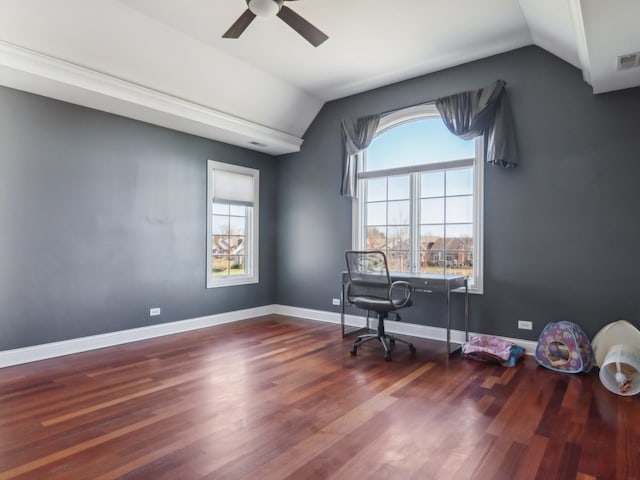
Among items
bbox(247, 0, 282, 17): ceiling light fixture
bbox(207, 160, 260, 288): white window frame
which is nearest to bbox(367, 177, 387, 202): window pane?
bbox(207, 160, 260, 288): white window frame

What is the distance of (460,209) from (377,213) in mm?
1124

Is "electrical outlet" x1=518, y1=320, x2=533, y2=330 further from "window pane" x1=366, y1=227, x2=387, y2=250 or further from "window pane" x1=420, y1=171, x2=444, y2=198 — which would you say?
"window pane" x1=366, y1=227, x2=387, y2=250

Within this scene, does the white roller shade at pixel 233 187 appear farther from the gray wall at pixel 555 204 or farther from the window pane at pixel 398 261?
the gray wall at pixel 555 204

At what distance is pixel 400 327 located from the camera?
4.78 meters

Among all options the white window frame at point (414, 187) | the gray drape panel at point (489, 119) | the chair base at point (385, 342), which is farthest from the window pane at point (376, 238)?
the gray drape panel at point (489, 119)

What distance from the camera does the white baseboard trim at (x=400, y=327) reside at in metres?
3.91

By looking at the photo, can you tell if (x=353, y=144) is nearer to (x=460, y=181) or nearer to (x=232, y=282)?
(x=460, y=181)

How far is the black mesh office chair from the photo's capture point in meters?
3.81

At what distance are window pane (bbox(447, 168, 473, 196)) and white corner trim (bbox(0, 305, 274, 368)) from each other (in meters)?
3.39

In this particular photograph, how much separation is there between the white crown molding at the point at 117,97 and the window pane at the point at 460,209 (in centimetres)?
261

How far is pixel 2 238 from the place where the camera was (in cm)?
349

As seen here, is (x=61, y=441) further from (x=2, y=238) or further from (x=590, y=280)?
(x=590, y=280)

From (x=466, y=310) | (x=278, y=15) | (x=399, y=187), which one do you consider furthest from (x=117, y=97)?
(x=466, y=310)

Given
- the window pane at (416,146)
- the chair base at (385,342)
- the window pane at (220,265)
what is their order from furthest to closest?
1. the window pane at (220,265)
2. the window pane at (416,146)
3. the chair base at (385,342)
